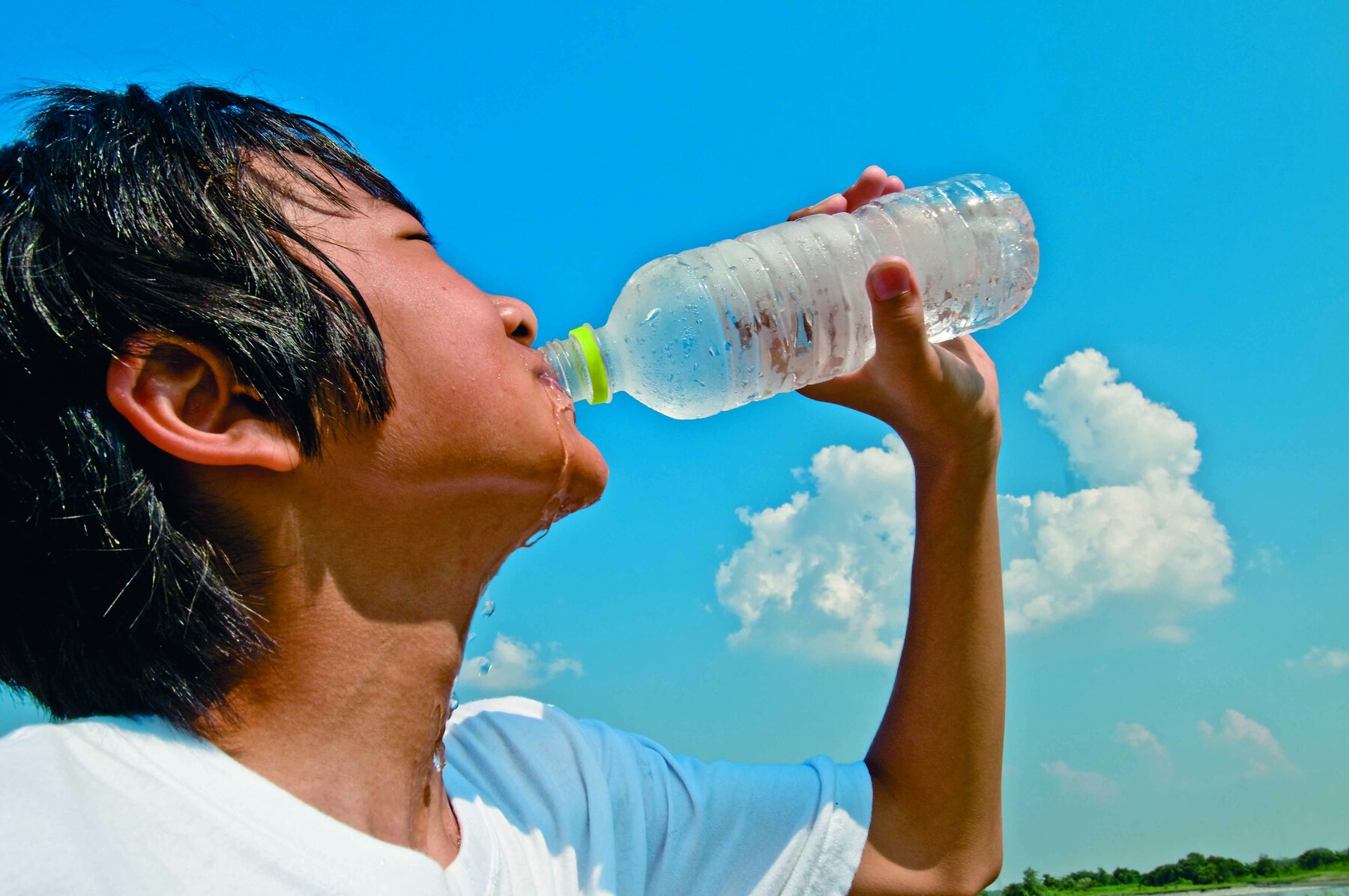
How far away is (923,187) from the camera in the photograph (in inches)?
110

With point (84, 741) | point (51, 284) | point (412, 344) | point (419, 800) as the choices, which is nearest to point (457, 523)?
point (412, 344)

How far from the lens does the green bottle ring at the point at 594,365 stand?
6.96 feet

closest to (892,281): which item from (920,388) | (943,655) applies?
(920,388)

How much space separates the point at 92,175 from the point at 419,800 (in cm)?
123

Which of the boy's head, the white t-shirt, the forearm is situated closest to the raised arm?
the forearm

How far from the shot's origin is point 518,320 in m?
1.74

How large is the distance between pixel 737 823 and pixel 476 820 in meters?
0.63

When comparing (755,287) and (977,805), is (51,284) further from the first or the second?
(977,805)

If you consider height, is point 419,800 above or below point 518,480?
below

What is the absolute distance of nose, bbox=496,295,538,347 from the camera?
1733 millimetres

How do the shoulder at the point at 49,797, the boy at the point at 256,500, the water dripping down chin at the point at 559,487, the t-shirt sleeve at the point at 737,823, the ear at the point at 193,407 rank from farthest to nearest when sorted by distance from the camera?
1. the t-shirt sleeve at the point at 737,823
2. the water dripping down chin at the point at 559,487
3. the ear at the point at 193,407
4. the boy at the point at 256,500
5. the shoulder at the point at 49,797

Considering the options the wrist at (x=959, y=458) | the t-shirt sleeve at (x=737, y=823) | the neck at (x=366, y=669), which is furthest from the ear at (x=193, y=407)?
the wrist at (x=959, y=458)

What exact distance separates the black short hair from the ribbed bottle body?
1.09m

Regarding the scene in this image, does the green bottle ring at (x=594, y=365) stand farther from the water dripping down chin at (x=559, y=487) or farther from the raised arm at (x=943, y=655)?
the raised arm at (x=943, y=655)
